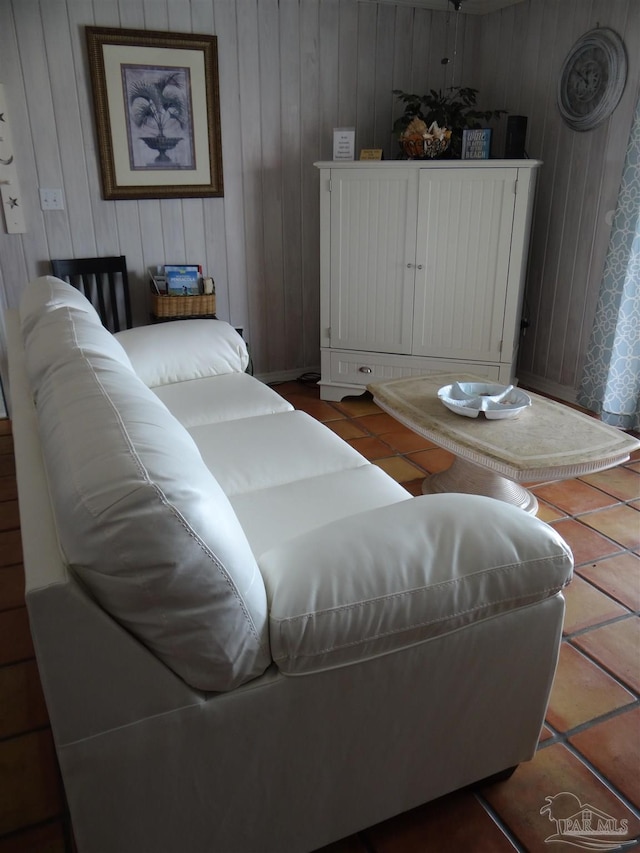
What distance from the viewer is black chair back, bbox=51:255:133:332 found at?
3.34 metres

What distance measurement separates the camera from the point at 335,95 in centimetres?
371

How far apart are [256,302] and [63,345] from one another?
2599 mm

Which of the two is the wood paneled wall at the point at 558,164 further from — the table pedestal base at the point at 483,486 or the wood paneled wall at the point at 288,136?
the table pedestal base at the point at 483,486

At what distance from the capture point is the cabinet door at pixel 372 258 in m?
3.37

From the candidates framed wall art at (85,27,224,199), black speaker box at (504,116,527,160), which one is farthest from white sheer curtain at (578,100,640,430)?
framed wall art at (85,27,224,199)

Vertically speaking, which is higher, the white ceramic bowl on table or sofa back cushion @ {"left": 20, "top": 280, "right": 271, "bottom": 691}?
sofa back cushion @ {"left": 20, "top": 280, "right": 271, "bottom": 691}

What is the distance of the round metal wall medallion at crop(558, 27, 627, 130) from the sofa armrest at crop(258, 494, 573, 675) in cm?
273

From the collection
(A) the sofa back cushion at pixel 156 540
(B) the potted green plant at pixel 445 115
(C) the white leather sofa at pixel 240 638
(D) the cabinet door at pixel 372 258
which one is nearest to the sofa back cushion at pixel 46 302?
(C) the white leather sofa at pixel 240 638

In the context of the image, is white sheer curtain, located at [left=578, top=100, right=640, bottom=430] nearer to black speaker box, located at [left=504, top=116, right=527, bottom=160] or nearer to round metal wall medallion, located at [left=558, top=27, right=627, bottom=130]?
round metal wall medallion, located at [left=558, top=27, right=627, bottom=130]

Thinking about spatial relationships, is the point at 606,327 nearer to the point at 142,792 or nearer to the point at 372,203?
the point at 372,203

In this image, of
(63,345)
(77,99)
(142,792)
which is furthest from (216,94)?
(142,792)

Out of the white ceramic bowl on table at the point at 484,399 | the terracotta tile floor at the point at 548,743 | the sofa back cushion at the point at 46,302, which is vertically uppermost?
the sofa back cushion at the point at 46,302

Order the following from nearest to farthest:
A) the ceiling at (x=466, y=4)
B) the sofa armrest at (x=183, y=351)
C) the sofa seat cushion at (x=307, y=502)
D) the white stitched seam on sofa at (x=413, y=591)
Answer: the white stitched seam on sofa at (x=413, y=591), the sofa seat cushion at (x=307, y=502), the sofa armrest at (x=183, y=351), the ceiling at (x=466, y=4)

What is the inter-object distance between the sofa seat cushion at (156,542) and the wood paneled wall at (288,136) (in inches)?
104
